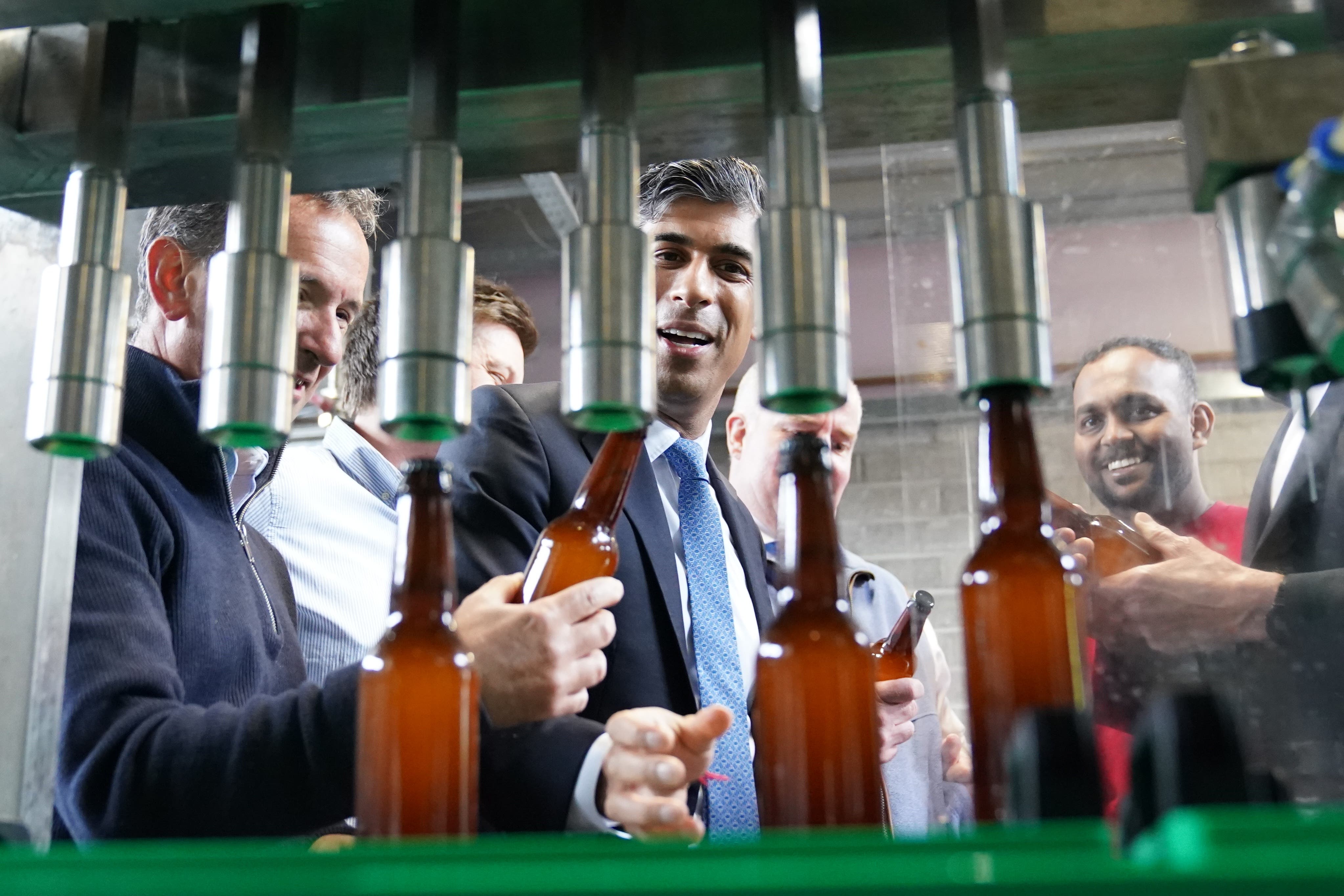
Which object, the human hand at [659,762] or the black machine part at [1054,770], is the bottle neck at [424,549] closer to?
the human hand at [659,762]

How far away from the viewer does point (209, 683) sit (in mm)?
1245

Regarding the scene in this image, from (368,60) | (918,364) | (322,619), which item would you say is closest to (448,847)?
(368,60)

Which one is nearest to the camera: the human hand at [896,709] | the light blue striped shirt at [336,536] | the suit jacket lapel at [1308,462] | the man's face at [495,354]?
the suit jacket lapel at [1308,462]

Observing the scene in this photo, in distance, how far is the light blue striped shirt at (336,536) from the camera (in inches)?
102

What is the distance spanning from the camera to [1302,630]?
89 cm

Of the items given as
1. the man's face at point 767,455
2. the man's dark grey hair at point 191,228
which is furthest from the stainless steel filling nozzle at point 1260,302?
the man's face at point 767,455

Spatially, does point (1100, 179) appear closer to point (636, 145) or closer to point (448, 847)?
point (636, 145)

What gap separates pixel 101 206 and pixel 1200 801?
0.62m

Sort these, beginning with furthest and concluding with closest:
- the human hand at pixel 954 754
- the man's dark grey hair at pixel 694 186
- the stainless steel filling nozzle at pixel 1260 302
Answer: the man's dark grey hair at pixel 694 186, the human hand at pixel 954 754, the stainless steel filling nozzle at pixel 1260 302

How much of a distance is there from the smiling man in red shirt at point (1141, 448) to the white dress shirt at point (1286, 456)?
0.17 ft

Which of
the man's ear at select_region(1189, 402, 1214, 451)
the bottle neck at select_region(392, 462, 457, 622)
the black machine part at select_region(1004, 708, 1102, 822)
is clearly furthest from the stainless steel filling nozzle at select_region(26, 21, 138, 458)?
the man's ear at select_region(1189, 402, 1214, 451)

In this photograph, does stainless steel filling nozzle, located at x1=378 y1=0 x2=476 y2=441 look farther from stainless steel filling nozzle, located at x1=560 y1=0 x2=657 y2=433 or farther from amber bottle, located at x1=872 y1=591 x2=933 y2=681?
amber bottle, located at x1=872 y1=591 x2=933 y2=681

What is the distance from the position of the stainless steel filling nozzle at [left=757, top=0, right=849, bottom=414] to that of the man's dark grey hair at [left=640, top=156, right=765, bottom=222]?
1.01 metres

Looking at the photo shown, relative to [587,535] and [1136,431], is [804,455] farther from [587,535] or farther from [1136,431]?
[1136,431]
